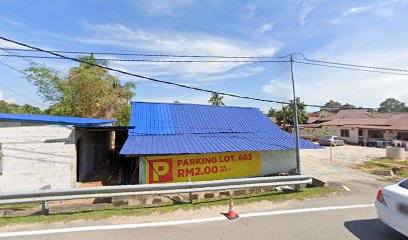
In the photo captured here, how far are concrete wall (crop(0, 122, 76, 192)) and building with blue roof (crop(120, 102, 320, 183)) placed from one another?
274 cm

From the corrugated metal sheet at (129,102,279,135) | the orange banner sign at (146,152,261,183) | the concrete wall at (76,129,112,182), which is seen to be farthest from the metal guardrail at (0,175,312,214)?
the corrugated metal sheet at (129,102,279,135)

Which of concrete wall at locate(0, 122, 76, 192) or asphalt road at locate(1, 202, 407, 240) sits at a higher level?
concrete wall at locate(0, 122, 76, 192)

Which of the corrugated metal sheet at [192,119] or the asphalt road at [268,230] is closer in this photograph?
the asphalt road at [268,230]

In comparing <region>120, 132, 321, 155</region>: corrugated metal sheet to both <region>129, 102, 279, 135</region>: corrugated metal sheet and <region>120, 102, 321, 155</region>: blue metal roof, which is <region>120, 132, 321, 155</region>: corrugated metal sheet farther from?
<region>129, 102, 279, 135</region>: corrugated metal sheet

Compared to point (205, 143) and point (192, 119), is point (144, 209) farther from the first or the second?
point (192, 119)

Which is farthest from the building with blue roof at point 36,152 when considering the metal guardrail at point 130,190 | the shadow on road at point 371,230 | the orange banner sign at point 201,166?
the shadow on road at point 371,230

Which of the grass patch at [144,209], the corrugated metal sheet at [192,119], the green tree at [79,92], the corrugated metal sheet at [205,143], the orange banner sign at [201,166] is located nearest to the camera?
the grass patch at [144,209]

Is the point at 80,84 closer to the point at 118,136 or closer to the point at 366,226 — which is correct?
the point at 118,136

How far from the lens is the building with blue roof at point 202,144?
1230cm

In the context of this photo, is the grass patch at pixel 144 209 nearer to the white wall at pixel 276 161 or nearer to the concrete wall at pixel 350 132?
the white wall at pixel 276 161

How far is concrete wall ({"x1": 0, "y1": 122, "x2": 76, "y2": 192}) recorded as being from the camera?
10812 mm

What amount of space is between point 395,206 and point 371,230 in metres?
1.06

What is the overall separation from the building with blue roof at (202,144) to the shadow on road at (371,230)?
6.83 metres

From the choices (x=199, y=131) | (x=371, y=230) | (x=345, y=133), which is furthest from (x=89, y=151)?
(x=345, y=133)
